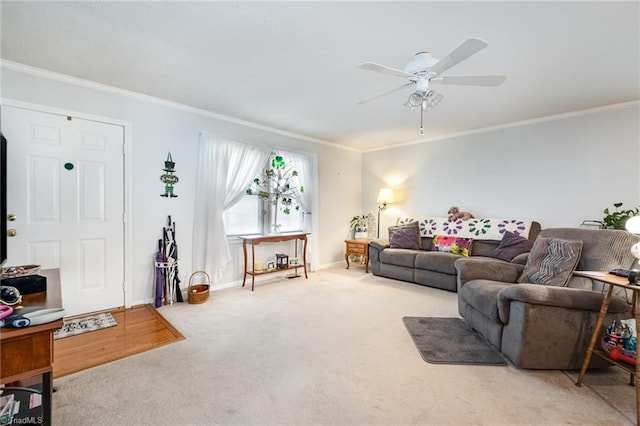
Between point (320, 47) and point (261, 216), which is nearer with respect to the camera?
point (320, 47)

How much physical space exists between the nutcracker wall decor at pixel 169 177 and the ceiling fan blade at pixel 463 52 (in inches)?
122

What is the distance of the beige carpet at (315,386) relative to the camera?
160 cm

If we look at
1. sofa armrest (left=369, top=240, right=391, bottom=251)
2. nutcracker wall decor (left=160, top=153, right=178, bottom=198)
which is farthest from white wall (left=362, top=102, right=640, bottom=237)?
nutcracker wall decor (left=160, top=153, right=178, bottom=198)

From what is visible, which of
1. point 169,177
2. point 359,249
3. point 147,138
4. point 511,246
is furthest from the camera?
point 359,249

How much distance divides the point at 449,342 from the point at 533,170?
10.2 ft

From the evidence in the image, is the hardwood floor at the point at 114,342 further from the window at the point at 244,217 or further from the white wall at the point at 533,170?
the white wall at the point at 533,170

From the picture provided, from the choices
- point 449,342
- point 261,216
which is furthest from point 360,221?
point 449,342

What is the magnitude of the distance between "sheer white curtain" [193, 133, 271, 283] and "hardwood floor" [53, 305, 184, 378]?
96 cm

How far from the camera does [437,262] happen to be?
4.05 m

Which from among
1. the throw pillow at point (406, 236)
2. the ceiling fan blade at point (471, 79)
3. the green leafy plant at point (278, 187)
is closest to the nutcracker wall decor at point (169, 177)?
the green leafy plant at point (278, 187)

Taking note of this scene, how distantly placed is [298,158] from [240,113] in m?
1.37

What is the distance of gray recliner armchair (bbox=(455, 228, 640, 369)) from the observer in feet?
6.49

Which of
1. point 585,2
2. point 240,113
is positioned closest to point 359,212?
point 240,113

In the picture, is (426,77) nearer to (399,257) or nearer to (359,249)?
(399,257)
